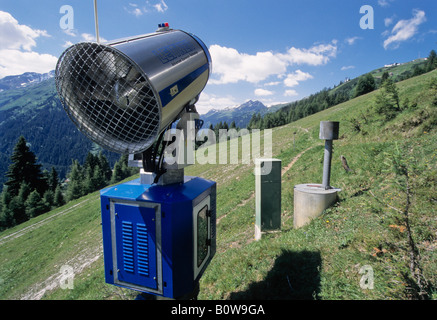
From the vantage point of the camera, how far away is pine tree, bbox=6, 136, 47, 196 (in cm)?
4225

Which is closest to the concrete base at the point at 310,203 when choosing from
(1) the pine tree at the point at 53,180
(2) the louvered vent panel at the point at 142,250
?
(2) the louvered vent panel at the point at 142,250

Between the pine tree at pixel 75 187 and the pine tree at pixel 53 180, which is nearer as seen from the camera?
the pine tree at pixel 75 187

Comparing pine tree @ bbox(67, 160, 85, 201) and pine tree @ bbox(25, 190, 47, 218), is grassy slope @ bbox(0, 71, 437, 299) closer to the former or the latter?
pine tree @ bbox(25, 190, 47, 218)

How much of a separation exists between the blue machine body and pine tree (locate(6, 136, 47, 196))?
52108mm

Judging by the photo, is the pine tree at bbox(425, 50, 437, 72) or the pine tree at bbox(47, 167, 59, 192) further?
the pine tree at bbox(425, 50, 437, 72)

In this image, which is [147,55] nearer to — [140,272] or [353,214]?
[140,272]

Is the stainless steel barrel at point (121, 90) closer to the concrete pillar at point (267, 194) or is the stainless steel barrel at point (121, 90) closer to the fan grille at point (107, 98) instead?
the fan grille at point (107, 98)

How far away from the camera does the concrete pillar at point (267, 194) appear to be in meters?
5.94

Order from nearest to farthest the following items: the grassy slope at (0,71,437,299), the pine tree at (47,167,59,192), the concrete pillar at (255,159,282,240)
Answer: the grassy slope at (0,71,437,299)
the concrete pillar at (255,159,282,240)
the pine tree at (47,167,59,192)

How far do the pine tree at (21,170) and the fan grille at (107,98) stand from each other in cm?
5247

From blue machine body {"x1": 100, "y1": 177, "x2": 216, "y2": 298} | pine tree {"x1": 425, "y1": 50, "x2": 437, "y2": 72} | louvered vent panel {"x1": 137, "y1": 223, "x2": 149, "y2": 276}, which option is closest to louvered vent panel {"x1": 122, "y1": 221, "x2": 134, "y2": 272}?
blue machine body {"x1": 100, "y1": 177, "x2": 216, "y2": 298}

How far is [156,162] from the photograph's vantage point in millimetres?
3461

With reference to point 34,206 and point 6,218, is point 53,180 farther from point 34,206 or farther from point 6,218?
point 6,218
